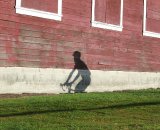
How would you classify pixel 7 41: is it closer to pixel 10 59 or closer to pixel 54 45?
pixel 10 59

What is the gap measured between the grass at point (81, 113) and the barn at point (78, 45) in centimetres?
287

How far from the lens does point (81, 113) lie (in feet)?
37.9

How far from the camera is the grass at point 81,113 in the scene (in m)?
9.73

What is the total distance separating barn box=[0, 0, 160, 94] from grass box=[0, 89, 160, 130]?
287 cm

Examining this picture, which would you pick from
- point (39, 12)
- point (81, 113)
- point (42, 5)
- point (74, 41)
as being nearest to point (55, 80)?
point (74, 41)

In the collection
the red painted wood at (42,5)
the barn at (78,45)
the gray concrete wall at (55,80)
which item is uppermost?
the red painted wood at (42,5)

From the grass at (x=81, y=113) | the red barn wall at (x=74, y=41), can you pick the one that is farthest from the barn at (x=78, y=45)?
the grass at (x=81, y=113)

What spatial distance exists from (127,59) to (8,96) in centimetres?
774

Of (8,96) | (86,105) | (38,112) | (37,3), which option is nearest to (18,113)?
(38,112)

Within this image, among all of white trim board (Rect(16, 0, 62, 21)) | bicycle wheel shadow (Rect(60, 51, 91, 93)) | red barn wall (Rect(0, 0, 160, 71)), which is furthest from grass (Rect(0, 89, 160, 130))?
bicycle wheel shadow (Rect(60, 51, 91, 93))

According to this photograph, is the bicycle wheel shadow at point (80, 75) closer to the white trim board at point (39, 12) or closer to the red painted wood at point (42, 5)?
the white trim board at point (39, 12)

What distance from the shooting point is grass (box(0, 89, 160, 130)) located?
9.73 m

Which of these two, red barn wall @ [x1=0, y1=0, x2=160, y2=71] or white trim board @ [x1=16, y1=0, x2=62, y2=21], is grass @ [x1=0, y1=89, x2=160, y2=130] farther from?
white trim board @ [x1=16, y1=0, x2=62, y2=21]

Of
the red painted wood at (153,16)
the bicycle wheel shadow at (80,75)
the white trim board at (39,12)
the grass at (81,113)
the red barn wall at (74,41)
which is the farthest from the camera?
the red painted wood at (153,16)
